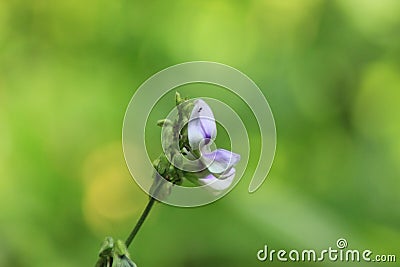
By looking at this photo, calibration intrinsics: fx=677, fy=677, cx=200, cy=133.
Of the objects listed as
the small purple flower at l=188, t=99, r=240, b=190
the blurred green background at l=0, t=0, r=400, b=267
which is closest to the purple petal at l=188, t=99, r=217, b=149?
the small purple flower at l=188, t=99, r=240, b=190

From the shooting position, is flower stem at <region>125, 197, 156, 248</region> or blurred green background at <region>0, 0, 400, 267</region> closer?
flower stem at <region>125, 197, 156, 248</region>

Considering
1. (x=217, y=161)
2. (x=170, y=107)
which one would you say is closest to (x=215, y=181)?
(x=217, y=161)

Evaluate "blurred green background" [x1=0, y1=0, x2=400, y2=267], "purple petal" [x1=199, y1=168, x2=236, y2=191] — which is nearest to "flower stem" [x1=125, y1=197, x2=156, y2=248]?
"purple petal" [x1=199, y1=168, x2=236, y2=191]

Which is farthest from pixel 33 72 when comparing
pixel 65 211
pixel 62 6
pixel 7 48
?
pixel 65 211

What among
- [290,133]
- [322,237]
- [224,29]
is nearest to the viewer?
[322,237]

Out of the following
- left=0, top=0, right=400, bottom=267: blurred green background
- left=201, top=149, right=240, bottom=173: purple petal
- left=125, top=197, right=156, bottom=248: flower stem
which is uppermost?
left=0, top=0, right=400, bottom=267: blurred green background

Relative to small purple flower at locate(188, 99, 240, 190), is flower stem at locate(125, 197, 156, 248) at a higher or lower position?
lower

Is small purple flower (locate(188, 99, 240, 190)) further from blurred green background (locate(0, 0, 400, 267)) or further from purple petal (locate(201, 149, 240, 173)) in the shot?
blurred green background (locate(0, 0, 400, 267))

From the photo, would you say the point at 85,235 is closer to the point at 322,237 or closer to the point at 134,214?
A: the point at 134,214
